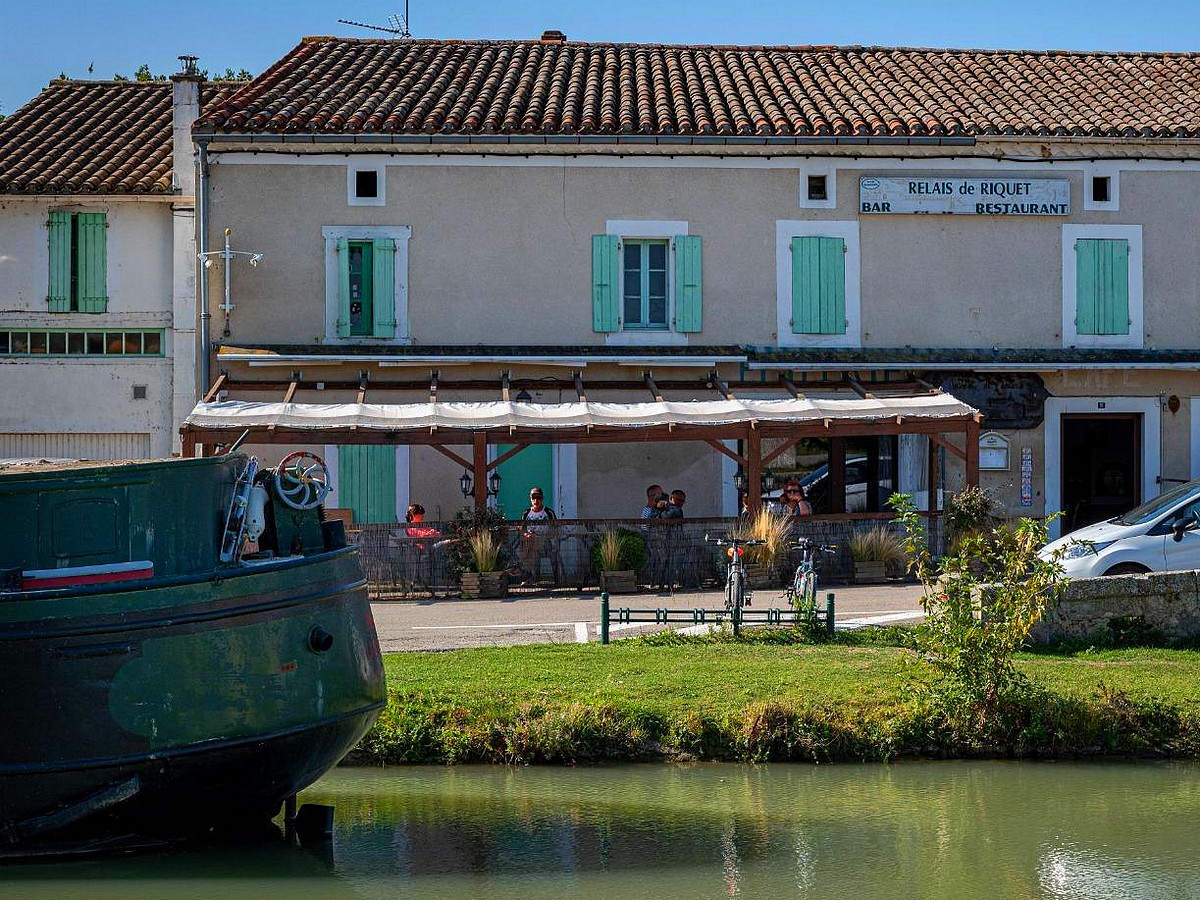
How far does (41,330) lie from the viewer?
2305 centimetres

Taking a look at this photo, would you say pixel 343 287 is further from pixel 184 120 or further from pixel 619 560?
pixel 619 560

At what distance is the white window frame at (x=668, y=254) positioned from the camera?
21.3 metres

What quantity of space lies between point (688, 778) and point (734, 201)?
12658 mm

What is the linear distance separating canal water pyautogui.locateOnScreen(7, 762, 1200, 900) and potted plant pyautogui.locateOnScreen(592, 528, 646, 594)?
7031 millimetres

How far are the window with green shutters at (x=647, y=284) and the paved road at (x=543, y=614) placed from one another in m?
5.34

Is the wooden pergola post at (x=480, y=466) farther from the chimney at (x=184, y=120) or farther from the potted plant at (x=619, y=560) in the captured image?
the chimney at (x=184, y=120)

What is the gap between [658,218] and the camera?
69.8 feet

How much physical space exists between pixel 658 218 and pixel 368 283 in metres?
4.02

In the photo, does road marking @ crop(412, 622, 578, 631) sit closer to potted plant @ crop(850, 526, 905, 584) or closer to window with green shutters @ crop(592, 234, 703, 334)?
potted plant @ crop(850, 526, 905, 584)

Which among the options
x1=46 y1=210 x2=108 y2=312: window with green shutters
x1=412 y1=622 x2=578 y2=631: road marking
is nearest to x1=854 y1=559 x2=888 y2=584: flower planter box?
x1=412 y1=622 x2=578 y2=631: road marking

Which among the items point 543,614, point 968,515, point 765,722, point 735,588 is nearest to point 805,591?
point 735,588

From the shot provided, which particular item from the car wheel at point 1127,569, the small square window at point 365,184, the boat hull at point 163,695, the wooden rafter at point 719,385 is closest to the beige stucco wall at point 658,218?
the small square window at point 365,184

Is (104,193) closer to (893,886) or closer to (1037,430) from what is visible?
(1037,430)

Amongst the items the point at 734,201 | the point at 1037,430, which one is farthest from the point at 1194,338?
the point at 734,201
